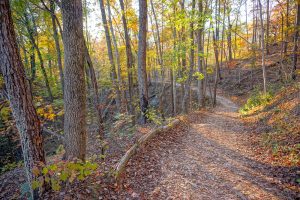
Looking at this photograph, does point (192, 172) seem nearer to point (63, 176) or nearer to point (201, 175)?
point (201, 175)

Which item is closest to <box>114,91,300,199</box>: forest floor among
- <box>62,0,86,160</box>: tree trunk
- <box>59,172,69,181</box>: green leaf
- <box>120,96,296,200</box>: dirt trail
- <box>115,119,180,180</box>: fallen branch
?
<box>120,96,296,200</box>: dirt trail

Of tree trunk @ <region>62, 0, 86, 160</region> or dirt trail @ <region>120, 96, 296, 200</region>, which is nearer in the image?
tree trunk @ <region>62, 0, 86, 160</region>

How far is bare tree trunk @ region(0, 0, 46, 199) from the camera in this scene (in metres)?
3.04

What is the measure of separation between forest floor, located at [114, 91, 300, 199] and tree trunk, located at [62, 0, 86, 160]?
1.48 meters

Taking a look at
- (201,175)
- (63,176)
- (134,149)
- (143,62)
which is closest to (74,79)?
(63,176)

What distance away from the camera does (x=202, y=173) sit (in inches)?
192

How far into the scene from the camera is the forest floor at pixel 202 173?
3975 mm

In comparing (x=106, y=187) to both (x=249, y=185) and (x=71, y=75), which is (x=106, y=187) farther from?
(x=249, y=185)

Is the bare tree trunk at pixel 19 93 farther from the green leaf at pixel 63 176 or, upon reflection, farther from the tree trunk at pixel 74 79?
the tree trunk at pixel 74 79

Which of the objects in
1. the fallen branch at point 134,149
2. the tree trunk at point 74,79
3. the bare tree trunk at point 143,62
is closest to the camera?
the tree trunk at point 74,79

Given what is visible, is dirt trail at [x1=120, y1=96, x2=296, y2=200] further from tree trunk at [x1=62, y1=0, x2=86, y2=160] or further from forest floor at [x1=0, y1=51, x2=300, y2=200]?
tree trunk at [x1=62, y1=0, x2=86, y2=160]

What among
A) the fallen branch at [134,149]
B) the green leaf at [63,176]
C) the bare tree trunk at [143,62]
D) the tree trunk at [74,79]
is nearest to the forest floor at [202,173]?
the fallen branch at [134,149]

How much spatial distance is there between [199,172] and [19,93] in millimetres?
4488

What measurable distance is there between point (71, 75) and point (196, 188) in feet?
12.1
